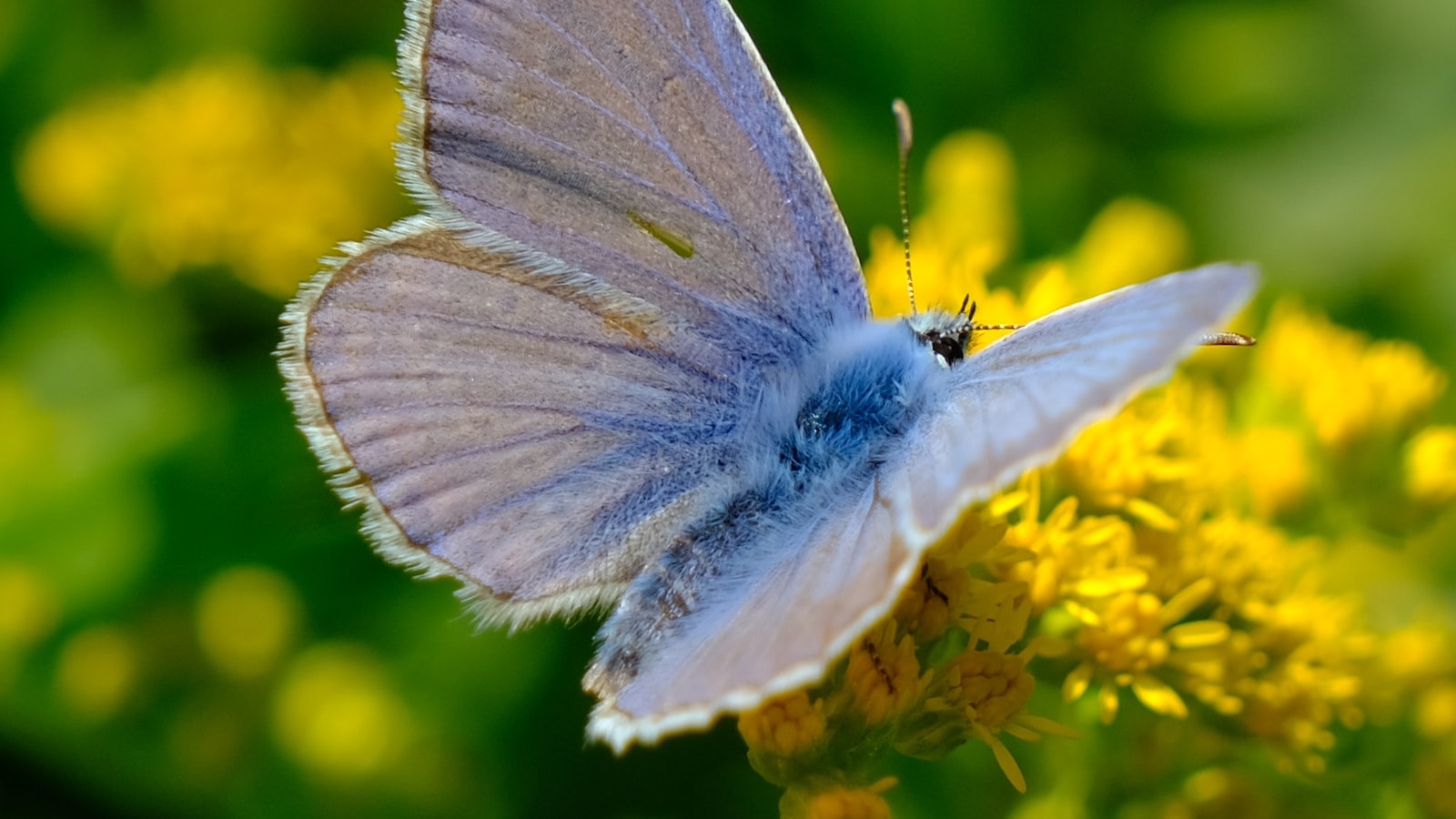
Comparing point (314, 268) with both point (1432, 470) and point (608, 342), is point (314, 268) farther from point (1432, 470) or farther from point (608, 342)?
point (1432, 470)

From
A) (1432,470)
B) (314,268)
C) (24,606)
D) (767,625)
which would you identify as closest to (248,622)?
(24,606)

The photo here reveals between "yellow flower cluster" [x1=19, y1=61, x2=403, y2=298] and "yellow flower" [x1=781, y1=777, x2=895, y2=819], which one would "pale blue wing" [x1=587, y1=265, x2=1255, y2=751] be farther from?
"yellow flower cluster" [x1=19, y1=61, x2=403, y2=298]

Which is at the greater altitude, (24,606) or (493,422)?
(493,422)

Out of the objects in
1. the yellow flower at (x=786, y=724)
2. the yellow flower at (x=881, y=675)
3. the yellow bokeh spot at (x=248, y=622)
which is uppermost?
the yellow flower at (x=881, y=675)

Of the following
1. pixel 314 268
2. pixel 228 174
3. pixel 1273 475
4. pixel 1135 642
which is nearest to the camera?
pixel 1135 642

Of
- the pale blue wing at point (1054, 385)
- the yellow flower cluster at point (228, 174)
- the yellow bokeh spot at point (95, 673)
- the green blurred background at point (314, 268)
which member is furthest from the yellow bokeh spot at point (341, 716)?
the pale blue wing at point (1054, 385)

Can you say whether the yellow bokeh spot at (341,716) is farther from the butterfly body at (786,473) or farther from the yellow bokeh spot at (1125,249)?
the yellow bokeh spot at (1125,249)

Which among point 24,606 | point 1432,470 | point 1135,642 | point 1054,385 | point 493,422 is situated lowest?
point 24,606

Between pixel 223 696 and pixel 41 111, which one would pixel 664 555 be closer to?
pixel 223 696
